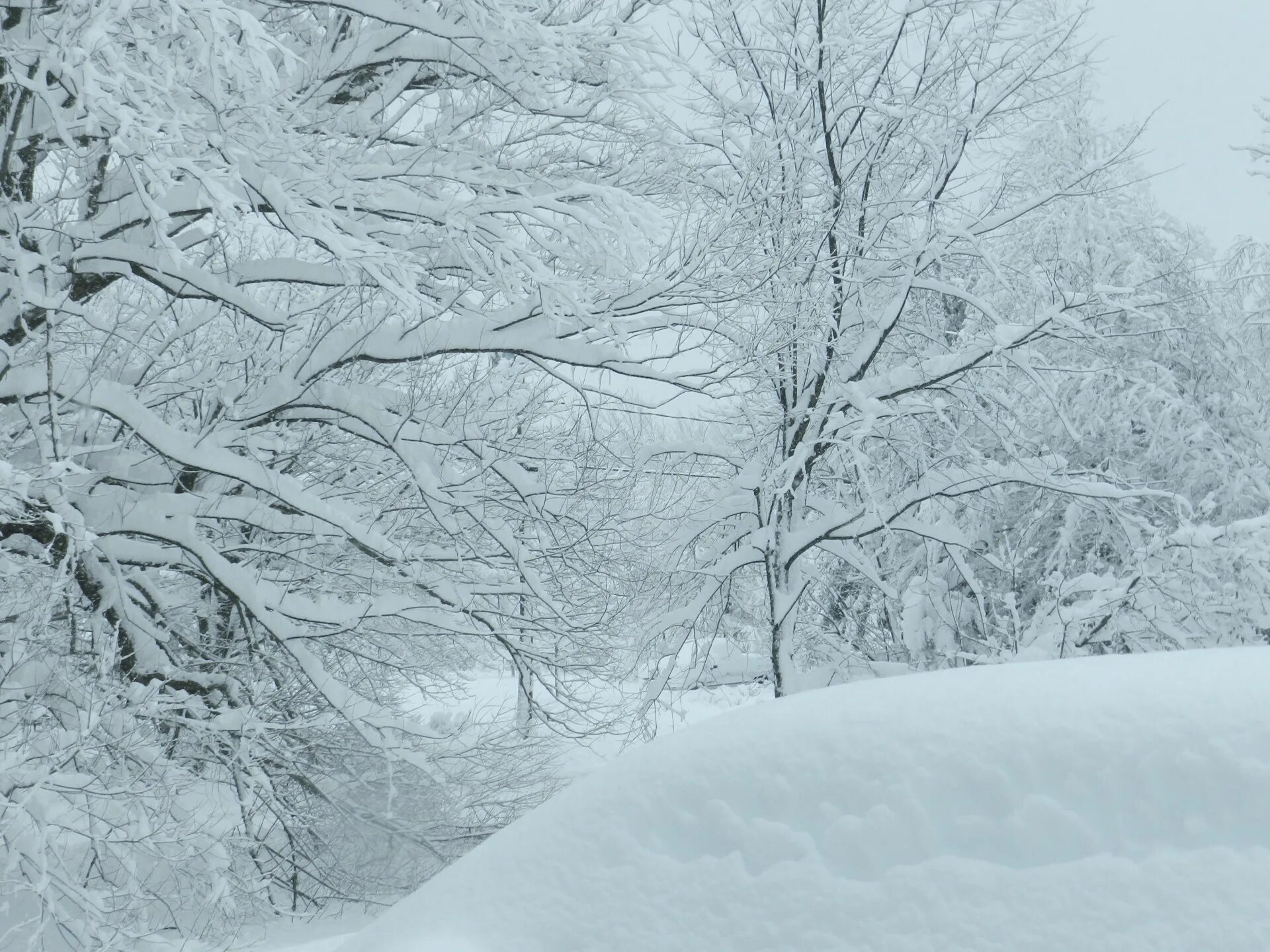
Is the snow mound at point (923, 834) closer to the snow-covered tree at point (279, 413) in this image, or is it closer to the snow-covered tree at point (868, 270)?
the snow-covered tree at point (279, 413)

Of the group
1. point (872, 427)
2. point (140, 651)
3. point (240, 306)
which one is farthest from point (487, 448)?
point (872, 427)

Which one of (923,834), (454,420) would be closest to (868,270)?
(454,420)

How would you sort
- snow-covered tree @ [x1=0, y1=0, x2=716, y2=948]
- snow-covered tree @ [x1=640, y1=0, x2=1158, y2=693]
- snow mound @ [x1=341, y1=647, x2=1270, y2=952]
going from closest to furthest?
snow mound @ [x1=341, y1=647, x2=1270, y2=952] < snow-covered tree @ [x1=0, y1=0, x2=716, y2=948] < snow-covered tree @ [x1=640, y1=0, x2=1158, y2=693]

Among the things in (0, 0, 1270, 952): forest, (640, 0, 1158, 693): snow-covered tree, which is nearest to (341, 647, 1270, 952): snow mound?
(0, 0, 1270, 952): forest

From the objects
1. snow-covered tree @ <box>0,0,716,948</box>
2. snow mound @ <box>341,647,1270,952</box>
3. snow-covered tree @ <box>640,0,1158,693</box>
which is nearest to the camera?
snow mound @ <box>341,647,1270,952</box>

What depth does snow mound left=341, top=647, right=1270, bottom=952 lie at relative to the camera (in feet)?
7.02

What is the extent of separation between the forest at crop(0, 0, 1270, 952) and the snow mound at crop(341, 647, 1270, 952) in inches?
114

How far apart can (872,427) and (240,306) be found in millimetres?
5401

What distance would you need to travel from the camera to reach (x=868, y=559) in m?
11.3

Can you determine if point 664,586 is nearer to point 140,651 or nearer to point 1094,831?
point 140,651

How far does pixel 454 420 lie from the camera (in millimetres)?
7660

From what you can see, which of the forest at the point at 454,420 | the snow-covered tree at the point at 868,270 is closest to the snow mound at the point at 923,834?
the forest at the point at 454,420

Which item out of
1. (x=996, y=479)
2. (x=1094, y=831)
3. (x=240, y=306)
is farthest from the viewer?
(x=996, y=479)

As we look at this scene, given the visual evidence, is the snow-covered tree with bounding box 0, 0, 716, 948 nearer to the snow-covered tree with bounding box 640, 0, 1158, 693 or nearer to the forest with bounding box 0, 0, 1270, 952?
the forest with bounding box 0, 0, 1270, 952
